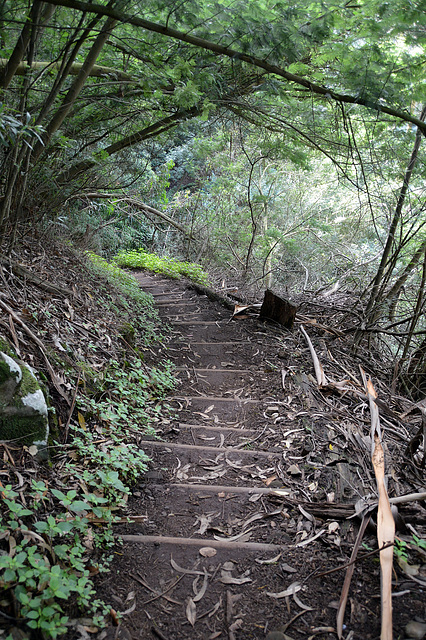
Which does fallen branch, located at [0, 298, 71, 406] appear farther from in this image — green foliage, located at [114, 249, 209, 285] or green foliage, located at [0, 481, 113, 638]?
green foliage, located at [114, 249, 209, 285]

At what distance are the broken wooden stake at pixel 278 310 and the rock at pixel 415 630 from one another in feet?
15.7

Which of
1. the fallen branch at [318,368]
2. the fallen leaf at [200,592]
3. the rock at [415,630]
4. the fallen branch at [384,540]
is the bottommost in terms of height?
the fallen leaf at [200,592]

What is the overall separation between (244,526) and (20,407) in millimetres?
1626

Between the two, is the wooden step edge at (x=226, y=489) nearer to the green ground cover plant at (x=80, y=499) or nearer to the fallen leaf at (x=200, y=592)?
the green ground cover plant at (x=80, y=499)

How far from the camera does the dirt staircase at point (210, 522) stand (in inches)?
81.1

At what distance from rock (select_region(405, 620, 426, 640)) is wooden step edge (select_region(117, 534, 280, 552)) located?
0.77 m

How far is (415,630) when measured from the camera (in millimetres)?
1827

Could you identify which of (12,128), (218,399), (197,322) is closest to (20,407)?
(12,128)

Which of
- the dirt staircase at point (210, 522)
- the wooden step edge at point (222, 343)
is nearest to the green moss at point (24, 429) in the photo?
the dirt staircase at point (210, 522)

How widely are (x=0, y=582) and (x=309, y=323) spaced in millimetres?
5447

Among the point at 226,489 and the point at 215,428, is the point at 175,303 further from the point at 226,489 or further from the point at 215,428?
the point at 226,489

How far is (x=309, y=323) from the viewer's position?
6555mm

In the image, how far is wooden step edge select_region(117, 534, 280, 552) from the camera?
2479 mm

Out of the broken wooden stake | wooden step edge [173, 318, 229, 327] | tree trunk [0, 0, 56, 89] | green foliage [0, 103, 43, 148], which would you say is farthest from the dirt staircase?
tree trunk [0, 0, 56, 89]
